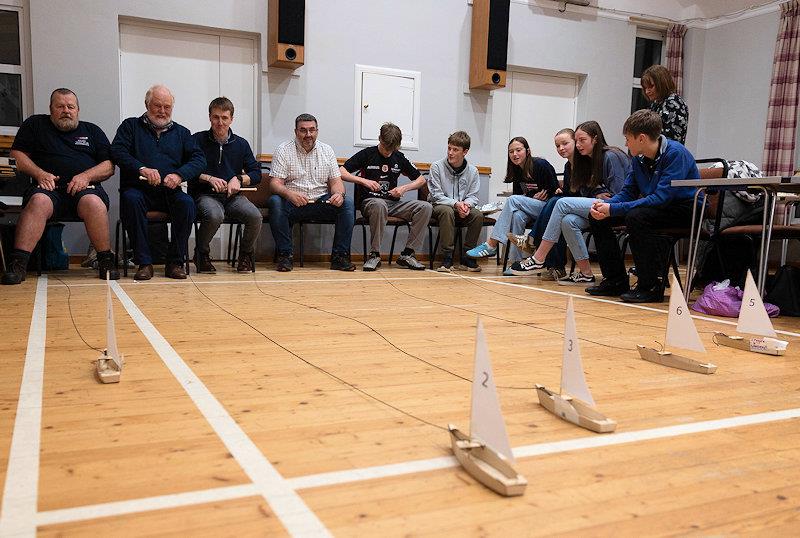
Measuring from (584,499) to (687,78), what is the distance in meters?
6.76

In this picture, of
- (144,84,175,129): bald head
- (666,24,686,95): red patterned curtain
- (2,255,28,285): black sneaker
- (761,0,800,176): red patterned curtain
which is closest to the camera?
(2,255,28,285): black sneaker

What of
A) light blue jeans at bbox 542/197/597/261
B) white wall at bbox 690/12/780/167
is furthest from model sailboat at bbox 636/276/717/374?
white wall at bbox 690/12/780/167

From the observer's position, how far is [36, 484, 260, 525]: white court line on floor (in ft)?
2.86

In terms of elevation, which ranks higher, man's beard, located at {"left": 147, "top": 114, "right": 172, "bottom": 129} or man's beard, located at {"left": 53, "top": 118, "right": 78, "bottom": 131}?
man's beard, located at {"left": 147, "top": 114, "right": 172, "bottom": 129}

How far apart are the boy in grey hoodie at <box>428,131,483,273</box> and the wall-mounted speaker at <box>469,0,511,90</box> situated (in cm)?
94

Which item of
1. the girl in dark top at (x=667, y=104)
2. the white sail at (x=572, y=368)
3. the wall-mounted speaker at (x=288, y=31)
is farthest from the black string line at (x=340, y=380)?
the wall-mounted speaker at (x=288, y=31)

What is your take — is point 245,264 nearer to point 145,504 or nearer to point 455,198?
point 455,198

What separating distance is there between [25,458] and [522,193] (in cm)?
389

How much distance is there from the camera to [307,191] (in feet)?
14.8

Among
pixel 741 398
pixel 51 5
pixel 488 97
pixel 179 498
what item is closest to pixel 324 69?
A: pixel 488 97

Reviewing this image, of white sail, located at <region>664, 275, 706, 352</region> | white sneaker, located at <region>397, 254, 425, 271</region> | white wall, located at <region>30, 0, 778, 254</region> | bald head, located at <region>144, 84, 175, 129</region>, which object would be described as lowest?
white sneaker, located at <region>397, 254, 425, 271</region>

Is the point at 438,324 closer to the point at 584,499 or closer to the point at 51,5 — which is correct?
the point at 584,499

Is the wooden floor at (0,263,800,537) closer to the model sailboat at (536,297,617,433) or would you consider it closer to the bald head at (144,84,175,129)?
the model sailboat at (536,297,617,433)

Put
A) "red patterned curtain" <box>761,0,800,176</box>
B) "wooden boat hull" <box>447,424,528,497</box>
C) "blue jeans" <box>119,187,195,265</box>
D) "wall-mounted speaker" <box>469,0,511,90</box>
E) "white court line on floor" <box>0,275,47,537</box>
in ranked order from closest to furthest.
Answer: "white court line on floor" <box>0,275,47,537</box>
"wooden boat hull" <box>447,424,528,497</box>
"blue jeans" <box>119,187,195,265</box>
"wall-mounted speaker" <box>469,0,511,90</box>
"red patterned curtain" <box>761,0,800,176</box>
